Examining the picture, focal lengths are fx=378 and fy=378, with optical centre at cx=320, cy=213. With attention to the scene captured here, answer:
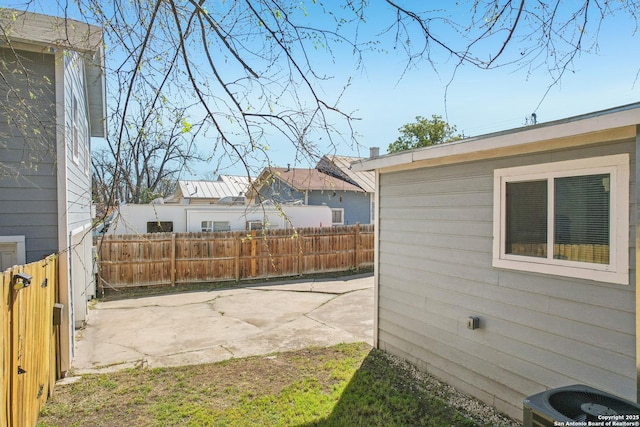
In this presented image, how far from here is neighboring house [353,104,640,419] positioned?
289 centimetres

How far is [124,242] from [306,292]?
503 cm

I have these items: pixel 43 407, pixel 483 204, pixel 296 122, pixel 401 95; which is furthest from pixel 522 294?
pixel 43 407

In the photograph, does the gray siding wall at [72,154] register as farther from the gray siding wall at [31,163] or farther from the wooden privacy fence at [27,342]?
the wooden privacy fence at [27,342]

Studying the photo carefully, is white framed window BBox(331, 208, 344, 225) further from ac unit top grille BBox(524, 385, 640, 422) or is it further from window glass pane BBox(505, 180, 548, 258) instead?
ac unit top grille BBox(524, 385, 640, 422)

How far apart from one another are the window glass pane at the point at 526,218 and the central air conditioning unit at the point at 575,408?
142 centimetres

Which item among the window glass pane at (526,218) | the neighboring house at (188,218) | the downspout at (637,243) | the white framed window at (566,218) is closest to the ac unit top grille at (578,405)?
the downspout at (637,243)

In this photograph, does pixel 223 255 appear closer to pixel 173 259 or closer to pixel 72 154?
pixel 173 259

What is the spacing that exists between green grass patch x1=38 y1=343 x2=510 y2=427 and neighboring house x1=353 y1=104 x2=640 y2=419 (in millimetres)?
615

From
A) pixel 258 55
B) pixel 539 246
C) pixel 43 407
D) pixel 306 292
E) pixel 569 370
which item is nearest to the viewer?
pixel 258 55

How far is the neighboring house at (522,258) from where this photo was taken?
2.89 m

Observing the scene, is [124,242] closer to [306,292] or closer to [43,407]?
[306,292]

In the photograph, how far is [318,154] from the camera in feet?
8.27

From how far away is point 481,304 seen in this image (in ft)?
13.1

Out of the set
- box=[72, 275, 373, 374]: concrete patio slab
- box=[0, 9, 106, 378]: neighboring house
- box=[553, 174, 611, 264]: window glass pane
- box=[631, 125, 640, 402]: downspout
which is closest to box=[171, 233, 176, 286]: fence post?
box=[72, 275, 373, 374]: concrete patio slab
